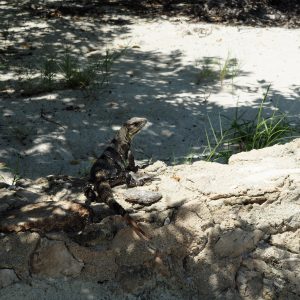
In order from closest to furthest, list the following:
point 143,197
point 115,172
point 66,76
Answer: point 143,197
point 115,172
point 66,76

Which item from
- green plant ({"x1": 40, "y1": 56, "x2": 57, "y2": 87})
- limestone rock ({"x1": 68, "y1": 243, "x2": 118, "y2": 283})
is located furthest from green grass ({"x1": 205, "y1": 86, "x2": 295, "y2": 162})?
green plant ({"x1": 40, "y1": 56, "x2": 57, "y2": 87})

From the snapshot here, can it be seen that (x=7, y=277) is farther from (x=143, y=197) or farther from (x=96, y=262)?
(x=143, y=197)

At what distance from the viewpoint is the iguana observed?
3.63 metres

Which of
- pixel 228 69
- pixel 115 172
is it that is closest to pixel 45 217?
pixel 115 172

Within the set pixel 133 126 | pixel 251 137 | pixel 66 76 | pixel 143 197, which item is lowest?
pixel 66 76

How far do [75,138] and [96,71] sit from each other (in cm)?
220

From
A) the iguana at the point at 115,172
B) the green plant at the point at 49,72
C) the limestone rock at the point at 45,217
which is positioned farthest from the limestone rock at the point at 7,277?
the green plant at the point at 49,72

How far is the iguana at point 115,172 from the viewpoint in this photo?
3629 mm

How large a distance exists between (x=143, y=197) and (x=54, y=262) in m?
0.81

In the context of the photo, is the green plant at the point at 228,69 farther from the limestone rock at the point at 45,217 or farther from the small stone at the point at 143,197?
the limestone rock at the point at 45,217

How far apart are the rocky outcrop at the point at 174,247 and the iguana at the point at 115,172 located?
0.08 metres

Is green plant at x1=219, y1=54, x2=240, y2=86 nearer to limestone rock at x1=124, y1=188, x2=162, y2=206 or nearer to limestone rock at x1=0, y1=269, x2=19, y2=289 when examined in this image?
limestone rock at x1=124, y1=188, x2=162, y2=206

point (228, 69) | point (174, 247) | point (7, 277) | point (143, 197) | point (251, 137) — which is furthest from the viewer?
point (228, 69)

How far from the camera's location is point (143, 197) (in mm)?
3689
